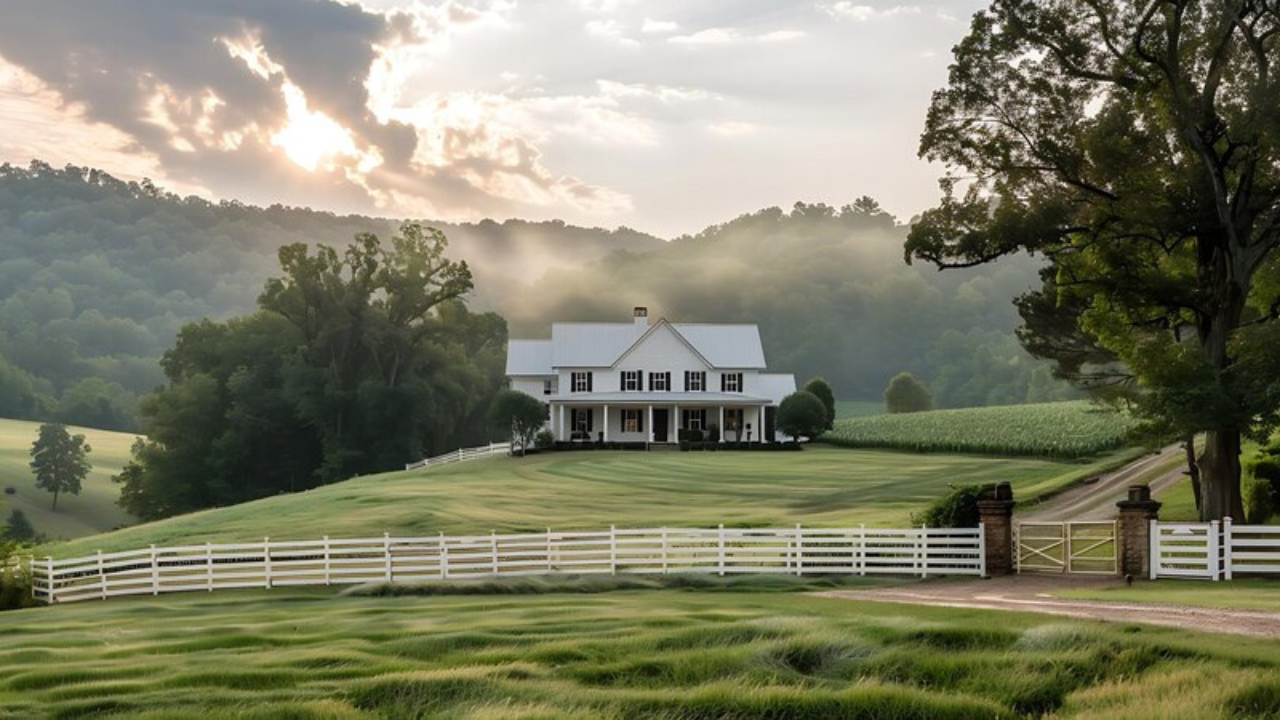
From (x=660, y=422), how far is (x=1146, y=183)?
5123 centimetres

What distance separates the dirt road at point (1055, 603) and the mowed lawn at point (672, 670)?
4.20 feet

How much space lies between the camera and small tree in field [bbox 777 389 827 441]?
77.9 meters

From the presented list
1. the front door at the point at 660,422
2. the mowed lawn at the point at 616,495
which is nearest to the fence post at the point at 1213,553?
the mowed lawn at the point at 616,495

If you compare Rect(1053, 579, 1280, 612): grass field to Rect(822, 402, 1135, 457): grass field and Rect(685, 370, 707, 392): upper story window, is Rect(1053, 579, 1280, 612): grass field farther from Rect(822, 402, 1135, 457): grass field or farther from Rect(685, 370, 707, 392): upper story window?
Rect(685, 370, 707, 392): upper story window

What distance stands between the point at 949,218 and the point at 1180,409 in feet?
27.1

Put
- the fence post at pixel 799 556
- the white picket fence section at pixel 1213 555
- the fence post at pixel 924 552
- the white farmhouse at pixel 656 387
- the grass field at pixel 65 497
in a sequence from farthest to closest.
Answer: the grass field at pixel 65 497
the white farmhouse at pixel 656 387
the fence post at pixel 799 556
the fence post at pixel 924 552
the white picket fence section at pixel 1213 555

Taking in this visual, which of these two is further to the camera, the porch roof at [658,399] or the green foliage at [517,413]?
the porch roof at [658,399]

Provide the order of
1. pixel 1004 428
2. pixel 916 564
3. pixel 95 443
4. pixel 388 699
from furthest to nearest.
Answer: pixel 95 443
pixel 1004 428
pixel 916 564
pixel 388 699

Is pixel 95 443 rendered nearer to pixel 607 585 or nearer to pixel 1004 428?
pixel 1004 428

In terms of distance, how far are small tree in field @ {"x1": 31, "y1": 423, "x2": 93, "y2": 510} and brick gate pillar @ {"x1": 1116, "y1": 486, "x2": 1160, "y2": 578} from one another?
9534 cm

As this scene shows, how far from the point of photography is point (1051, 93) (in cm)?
3341

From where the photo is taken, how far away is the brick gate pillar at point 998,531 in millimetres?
28266

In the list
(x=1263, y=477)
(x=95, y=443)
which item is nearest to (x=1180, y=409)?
(x=1263, y=477)

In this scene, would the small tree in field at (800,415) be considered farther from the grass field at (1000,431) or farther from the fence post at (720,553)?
the fence post at (720,553)
